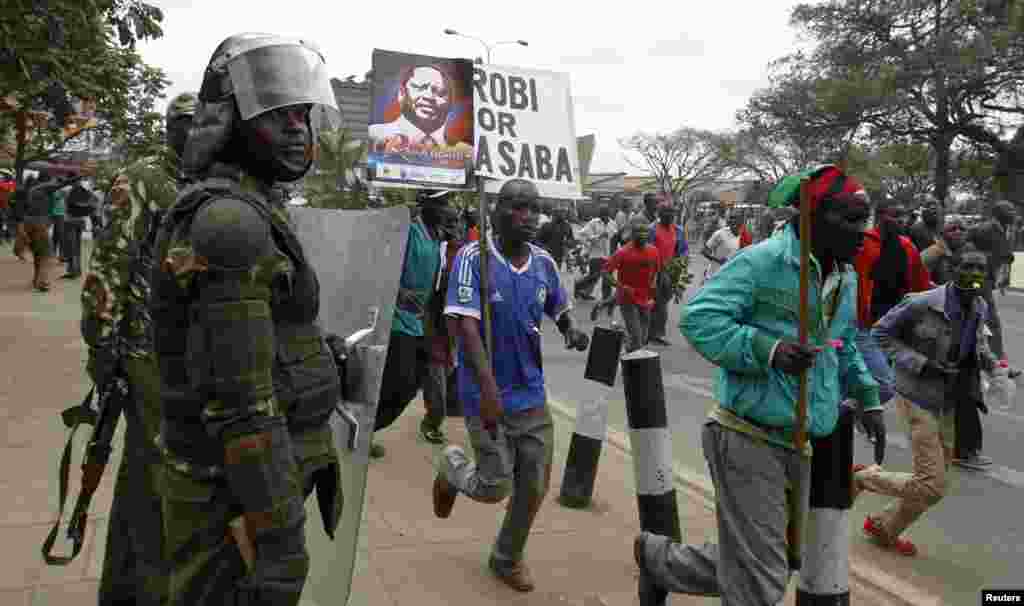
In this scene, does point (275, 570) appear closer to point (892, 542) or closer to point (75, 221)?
point (892, 542)

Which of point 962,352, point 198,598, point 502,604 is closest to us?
point 198,598

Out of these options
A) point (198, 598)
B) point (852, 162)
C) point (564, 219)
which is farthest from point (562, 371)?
point (852, 162)

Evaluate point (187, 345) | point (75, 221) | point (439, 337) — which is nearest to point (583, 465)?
point (439, 337)

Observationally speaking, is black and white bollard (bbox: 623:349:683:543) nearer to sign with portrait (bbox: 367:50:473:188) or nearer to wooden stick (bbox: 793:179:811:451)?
wooden stick (bbox: 793:179:811:451)

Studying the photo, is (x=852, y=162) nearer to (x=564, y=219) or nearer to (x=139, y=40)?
Answer: (x=564, y=219)

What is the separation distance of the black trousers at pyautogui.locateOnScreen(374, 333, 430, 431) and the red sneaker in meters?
2.94

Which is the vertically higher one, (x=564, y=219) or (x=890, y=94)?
(x=890, y=94)

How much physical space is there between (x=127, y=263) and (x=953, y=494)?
5.29 meters

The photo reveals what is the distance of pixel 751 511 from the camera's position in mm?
3246

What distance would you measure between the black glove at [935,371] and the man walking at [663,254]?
639 cm

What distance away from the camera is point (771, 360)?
3.16 m

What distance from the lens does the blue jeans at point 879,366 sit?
5.92 metres

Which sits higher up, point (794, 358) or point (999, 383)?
point (794, 358)

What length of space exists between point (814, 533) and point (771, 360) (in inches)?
28.1
